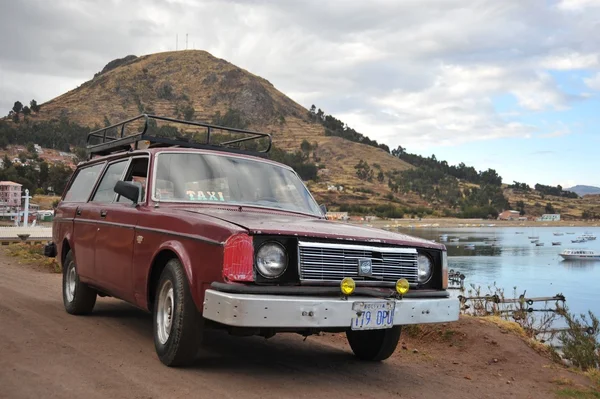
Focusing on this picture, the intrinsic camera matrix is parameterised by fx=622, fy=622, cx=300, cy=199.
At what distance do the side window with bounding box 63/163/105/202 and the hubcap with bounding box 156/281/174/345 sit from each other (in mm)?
2906

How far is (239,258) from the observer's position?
4.46 meters

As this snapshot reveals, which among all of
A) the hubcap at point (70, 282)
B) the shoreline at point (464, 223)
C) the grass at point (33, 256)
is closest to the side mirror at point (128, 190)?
the hubcap at point (70, 282)

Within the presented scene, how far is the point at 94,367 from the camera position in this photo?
498 centimetres

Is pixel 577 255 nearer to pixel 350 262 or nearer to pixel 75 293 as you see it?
pixel 75 293

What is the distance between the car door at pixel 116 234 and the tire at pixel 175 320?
69 cm

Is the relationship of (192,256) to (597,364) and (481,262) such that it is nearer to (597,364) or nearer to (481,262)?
(597,364)

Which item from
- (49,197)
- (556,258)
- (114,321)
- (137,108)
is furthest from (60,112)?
(114,321)

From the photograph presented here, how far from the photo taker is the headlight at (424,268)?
5352 millimetres

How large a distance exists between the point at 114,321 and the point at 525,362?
475 cm

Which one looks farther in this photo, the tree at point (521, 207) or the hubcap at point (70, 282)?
the tree at point (521, 207)

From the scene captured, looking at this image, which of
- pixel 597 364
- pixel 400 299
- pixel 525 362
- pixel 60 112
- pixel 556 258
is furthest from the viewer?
pixel 60 112

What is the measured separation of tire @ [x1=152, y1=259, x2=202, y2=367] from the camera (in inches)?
189

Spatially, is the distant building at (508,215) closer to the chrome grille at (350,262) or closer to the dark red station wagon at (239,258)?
the dark red station wagon at (239,258)

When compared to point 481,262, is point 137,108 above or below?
above
